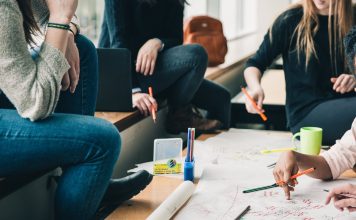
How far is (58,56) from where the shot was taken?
43.2 inches

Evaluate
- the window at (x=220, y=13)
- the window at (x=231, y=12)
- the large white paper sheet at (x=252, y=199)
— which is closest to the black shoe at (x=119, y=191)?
the large white paper sheet at (x=252, y=199)

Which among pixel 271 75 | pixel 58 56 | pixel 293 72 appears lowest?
pixel 271 75

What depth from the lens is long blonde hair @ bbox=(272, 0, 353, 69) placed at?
2.00m

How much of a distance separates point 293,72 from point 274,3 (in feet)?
13.8

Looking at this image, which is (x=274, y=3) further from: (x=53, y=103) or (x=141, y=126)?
(x=53, y=103)

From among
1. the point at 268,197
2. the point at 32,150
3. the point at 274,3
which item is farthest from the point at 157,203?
the point at 274,3

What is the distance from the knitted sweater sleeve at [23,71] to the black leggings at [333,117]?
4.04 ft

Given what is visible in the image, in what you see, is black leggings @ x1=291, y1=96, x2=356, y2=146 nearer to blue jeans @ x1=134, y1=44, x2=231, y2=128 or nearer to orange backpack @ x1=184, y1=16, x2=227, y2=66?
blue jeans @ x1=134, y1=44, x2=231, y2=128

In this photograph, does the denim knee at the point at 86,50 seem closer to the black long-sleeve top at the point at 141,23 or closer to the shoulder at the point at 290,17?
the black long-sleeve top at the point at 141,23

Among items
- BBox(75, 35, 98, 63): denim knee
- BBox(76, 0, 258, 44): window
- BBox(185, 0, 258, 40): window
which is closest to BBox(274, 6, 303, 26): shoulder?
BBox(75, 35, 98, 63): denim knee

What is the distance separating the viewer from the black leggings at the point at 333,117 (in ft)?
6.48

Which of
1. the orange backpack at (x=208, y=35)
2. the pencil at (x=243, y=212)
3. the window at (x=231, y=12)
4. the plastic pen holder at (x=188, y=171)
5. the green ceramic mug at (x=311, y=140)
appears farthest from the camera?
the window at (x=231, y=12)

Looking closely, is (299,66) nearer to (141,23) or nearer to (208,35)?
(141,23)

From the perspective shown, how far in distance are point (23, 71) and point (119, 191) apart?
1.53 feet
